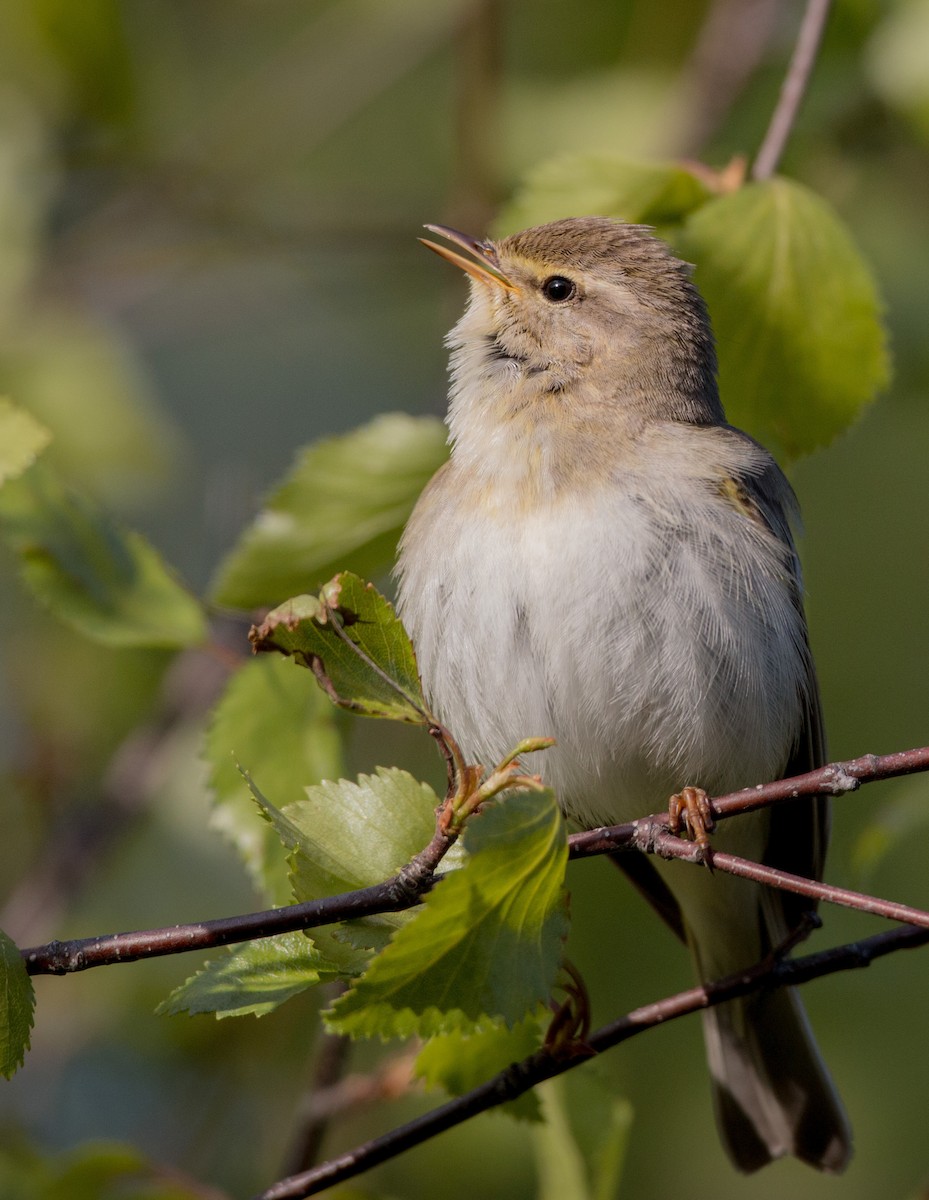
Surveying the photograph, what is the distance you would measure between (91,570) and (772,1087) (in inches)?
82.6

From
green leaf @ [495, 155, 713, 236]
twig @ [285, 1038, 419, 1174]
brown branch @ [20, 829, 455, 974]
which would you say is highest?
green leaf @ [495, 155, 713, 236]

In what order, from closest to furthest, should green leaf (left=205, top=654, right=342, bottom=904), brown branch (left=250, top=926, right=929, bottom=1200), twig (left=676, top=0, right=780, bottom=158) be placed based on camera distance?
brown branch (left=250, top=926, right=929, bottom=1200), green leaf (left=205, top=654, right=342, bottom=904), twig (left=676, top=0, right=780, bottom=158)

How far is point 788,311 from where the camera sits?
9.95 feet

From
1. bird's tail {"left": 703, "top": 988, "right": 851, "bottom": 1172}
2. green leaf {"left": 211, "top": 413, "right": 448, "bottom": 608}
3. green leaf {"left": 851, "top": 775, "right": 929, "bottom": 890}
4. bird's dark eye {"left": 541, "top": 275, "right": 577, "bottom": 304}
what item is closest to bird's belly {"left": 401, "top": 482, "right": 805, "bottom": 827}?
green leaf {"left": 211, "top": 413, "right": 448, "bottom": 608}

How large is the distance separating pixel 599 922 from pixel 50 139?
10.5 feet

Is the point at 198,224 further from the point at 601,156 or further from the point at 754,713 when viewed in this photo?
the point at 754,713

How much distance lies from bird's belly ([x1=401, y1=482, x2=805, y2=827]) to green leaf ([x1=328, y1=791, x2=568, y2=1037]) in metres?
0.98

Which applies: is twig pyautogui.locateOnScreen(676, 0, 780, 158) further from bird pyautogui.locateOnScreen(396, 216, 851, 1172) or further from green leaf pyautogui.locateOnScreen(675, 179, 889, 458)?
green leaf pyautogui.locateOnScreen(675, 179, 889, 458)

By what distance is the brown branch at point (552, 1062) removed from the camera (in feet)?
7.47

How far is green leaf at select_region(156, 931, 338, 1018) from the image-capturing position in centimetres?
204

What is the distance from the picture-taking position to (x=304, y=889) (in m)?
2.10

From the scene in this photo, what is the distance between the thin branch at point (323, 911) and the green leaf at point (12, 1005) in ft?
0.10

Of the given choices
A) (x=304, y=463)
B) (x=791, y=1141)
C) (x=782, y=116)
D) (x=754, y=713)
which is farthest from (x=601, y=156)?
(x=791, y=1141)

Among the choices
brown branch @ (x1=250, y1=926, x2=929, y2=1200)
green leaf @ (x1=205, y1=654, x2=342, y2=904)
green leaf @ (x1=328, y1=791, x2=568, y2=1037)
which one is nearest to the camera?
green leaf @ (x1=328, y1=791, x2=568, y2=1037)
